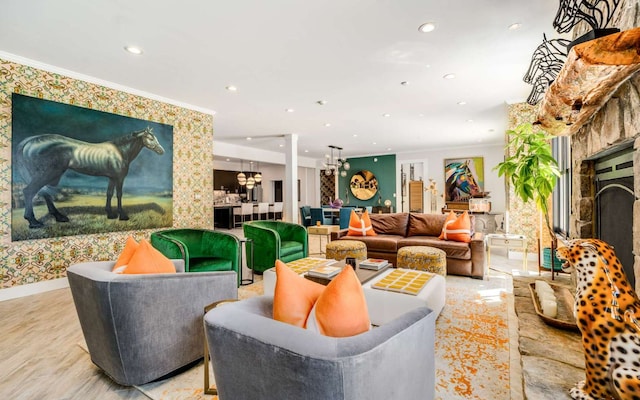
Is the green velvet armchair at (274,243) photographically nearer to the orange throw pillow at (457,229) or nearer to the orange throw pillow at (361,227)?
the orange throw pillow at (361,227)

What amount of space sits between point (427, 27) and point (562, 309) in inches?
100

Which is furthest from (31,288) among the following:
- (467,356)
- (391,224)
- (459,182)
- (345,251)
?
(459,182)

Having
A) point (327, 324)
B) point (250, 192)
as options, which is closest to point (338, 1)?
point (327, 324)

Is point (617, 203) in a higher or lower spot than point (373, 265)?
higher

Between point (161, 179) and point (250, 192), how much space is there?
915cm

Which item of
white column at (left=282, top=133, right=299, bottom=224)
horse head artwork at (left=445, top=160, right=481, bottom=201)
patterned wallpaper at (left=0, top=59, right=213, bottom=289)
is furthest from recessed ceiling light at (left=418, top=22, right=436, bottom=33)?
horse head artwork at (left=445, top=160, right=481, bottom=201)

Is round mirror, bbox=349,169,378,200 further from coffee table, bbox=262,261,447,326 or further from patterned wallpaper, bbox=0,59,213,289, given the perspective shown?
coffee table, bbox=262,261,447,326

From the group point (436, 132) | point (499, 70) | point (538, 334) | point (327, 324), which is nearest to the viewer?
point (327, 324)

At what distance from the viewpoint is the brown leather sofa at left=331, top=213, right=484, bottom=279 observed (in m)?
4.01

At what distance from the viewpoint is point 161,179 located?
4.64 m

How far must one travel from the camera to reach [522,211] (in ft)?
15.8

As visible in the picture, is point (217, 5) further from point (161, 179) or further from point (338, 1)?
point (161, 179)

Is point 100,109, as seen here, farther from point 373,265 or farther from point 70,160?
point 373,265

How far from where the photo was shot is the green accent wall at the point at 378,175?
36.4 feet
